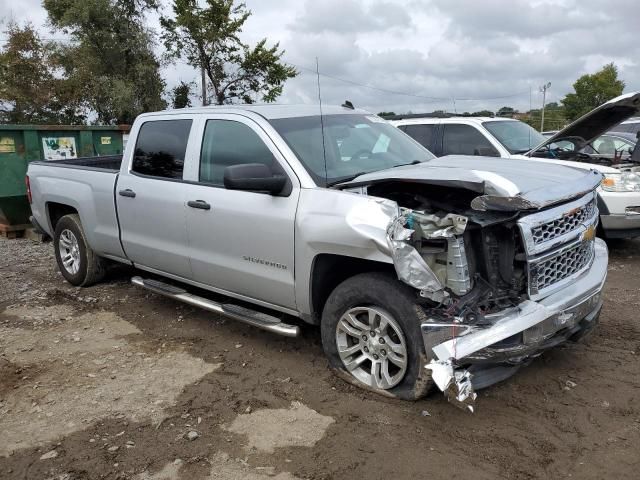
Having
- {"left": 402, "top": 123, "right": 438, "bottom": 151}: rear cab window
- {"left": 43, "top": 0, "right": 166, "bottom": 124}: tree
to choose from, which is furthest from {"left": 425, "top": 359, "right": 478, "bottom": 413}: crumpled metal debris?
{"left": 43, "top": 0, "right": 166, "bottom": 124}: tree

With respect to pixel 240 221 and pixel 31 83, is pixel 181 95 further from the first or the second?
pixel 240 221

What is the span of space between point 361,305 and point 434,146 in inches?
221

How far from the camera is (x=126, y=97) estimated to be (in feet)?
93.6

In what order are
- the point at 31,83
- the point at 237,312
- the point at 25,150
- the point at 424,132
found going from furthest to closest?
the point at 31,83
the point at 25,150
the point at 424,132
the point at 237,312

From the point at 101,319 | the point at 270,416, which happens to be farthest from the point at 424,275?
the point at 101,319

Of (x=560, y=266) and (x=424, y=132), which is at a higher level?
(x=424, y=132)

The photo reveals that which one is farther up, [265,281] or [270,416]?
[265,281]

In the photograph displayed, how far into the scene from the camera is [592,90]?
5800 centimetres

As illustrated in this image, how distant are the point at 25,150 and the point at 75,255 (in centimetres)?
386

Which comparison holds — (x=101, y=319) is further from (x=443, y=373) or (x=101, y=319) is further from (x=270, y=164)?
(x=443, y=373)

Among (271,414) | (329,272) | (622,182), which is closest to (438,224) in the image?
(329,272)

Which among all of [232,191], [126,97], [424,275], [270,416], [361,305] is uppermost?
[126,97]

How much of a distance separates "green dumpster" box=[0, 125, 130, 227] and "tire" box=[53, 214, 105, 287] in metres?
3.25

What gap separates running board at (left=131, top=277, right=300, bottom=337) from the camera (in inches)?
160
